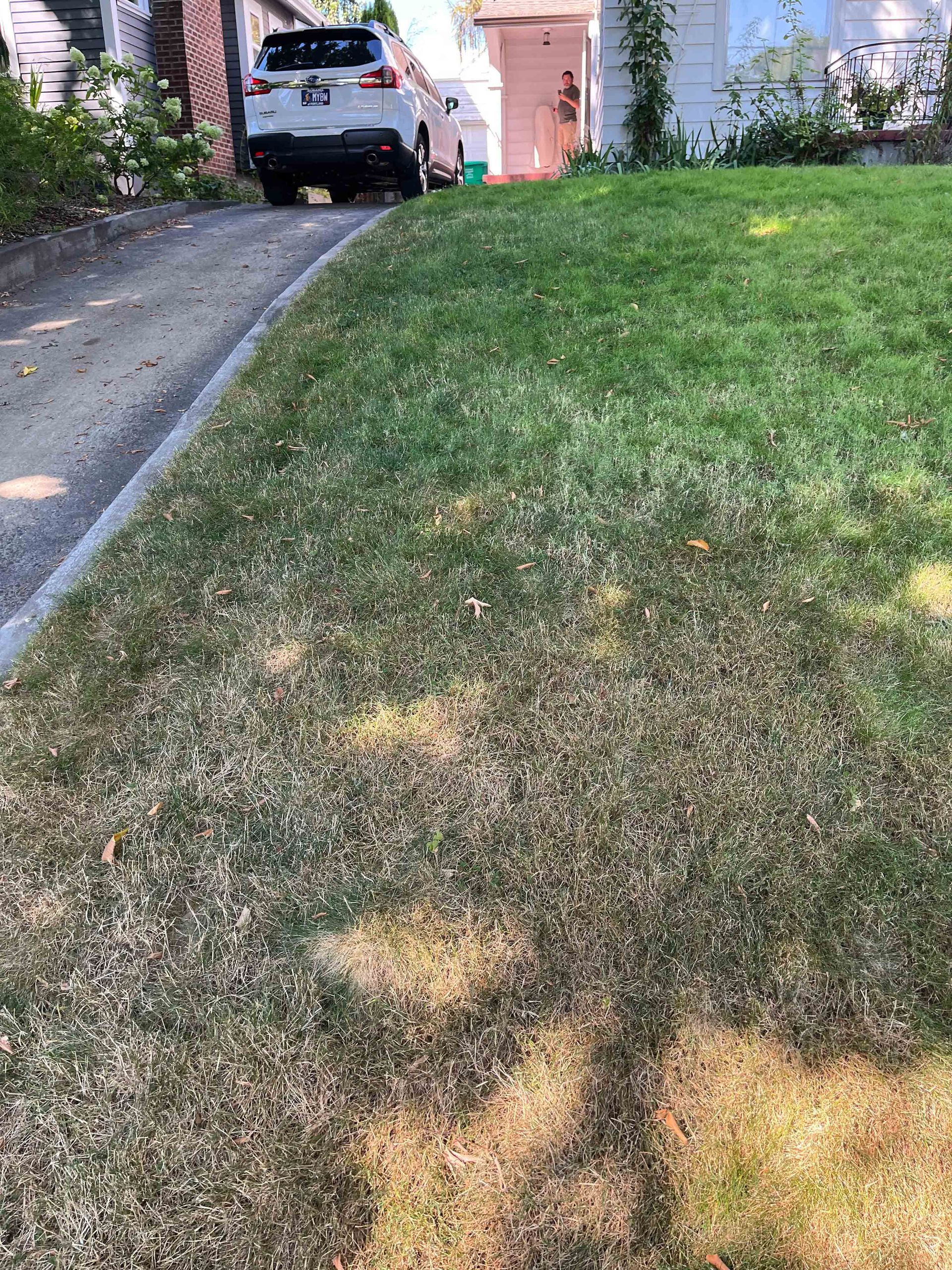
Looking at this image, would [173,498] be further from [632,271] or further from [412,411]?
[632,271]

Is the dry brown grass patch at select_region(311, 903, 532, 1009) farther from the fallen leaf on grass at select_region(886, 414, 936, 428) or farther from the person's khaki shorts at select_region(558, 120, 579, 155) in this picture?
the person's khaki shorts at select_region(558, 120, 579, 155)

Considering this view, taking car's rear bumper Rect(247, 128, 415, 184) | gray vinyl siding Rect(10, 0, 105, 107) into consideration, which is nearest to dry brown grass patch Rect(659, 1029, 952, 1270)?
car's rear bumper Rect(247, 128, 415, 184)

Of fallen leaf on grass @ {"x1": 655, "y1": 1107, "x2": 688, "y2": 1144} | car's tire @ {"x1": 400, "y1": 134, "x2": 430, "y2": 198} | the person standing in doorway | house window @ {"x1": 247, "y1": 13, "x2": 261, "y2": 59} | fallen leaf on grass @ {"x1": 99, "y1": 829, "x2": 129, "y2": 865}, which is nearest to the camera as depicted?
fallen leaf on grass @ {"x1": 655, "y1": 1107, "x2": 688, "y2": 1144}

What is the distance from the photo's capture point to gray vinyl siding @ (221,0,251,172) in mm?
16828

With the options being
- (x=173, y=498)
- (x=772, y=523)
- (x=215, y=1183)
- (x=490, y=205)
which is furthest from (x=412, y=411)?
(x=490, y=205)

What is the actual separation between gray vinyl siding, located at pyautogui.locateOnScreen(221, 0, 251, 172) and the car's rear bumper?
24.6 feet

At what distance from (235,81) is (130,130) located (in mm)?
7963

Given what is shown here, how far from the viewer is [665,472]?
354cm

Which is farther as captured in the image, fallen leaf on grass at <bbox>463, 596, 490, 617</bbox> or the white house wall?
the white house wall

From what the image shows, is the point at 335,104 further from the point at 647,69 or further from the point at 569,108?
the point at 569,108

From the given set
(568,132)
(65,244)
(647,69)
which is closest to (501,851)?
(65,244)

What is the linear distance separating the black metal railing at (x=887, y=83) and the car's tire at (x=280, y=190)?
6763mm

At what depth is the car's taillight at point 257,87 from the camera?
9852mm

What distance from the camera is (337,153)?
10102 millimetres
